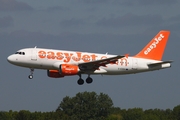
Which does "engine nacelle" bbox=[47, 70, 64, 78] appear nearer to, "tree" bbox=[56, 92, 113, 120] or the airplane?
the airplane

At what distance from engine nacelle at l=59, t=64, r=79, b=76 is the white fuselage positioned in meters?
0.68

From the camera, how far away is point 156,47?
101m

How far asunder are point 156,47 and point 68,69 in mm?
16615

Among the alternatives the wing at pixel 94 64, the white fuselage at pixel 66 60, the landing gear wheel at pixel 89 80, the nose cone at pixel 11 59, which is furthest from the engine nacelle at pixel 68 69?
the nose cone at pixel 11 59

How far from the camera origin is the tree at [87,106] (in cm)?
18525

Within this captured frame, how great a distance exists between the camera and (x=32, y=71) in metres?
91.2

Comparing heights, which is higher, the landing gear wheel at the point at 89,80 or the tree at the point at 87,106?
the tree at the point at 87,106

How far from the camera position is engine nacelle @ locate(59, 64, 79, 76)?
89812mm

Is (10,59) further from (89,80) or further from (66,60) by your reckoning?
(89,80)

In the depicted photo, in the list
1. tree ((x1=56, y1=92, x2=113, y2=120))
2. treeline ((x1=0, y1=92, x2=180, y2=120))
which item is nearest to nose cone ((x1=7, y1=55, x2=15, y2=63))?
treeline ((x1=0, y1=92, x2=180, y2=120))

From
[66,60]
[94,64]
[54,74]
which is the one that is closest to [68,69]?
[66,60]

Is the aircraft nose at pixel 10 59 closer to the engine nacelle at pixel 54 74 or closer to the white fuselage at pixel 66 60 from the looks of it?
the white fuselage at pixel 66 60

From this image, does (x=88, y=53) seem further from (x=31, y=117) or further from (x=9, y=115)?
(x=9, y=115)

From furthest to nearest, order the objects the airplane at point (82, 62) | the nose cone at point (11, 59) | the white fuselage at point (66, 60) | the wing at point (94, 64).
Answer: the nose cone at point (11, 59), the wing at point (94, 64), the airplane at point (82, 62), the white fuselage at point (66, 60)
